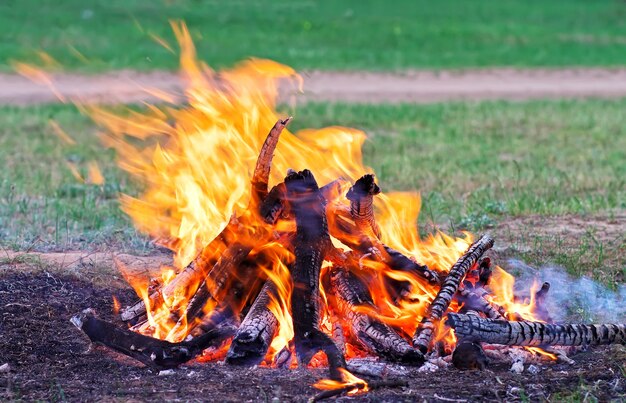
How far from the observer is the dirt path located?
20812 mm

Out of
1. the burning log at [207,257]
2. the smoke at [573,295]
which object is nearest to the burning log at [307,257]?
the burning log at [207,257]

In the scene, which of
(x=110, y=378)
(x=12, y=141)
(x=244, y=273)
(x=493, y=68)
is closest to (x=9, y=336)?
(x=110, y=378)

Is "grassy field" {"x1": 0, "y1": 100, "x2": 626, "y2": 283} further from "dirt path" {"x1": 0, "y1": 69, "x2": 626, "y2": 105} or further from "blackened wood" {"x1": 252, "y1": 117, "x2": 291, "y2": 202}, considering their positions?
"blackened wood" {"x1": 252, "y1": 117, "x2": 291, "y2": 202}

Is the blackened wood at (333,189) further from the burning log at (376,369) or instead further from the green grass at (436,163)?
the green grass at (436,163)

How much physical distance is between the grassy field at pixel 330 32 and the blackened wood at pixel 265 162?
52.1ft

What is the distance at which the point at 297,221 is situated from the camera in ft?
19.9

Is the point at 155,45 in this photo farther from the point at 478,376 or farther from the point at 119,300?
the point at 478,376

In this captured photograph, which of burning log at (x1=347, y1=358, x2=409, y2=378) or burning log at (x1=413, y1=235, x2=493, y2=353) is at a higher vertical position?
burning log at (x1=413, y1=235, x2=493, y2=353)

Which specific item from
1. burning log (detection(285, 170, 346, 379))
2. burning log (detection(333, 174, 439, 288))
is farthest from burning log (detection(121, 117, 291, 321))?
burning log (detection(333, 174, 439, 288))

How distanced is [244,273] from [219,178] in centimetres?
93

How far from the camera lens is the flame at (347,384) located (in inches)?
202

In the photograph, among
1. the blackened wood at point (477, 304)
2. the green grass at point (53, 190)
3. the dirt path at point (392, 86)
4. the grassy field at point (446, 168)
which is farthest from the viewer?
the dirt path at point (392, 86)

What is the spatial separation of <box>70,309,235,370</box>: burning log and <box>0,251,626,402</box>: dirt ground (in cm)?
7

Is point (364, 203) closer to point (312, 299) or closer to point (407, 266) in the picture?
point (407, 266)
